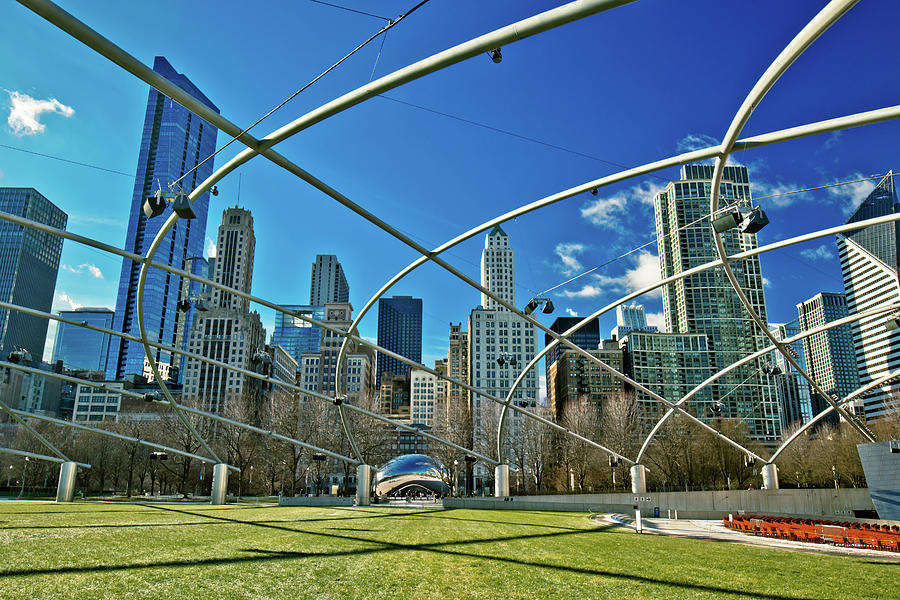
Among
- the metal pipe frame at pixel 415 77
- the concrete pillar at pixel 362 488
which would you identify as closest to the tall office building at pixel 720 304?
the concrete pillar at pixel 362 488

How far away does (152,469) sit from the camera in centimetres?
6856

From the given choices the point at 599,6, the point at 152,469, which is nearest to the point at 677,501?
the point at 599,6

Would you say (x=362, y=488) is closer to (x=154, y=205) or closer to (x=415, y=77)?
(x=154, y=205)

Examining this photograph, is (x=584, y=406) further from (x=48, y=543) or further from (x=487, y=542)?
(x=48, y=543)

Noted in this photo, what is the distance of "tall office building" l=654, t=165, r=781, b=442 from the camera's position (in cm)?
14412

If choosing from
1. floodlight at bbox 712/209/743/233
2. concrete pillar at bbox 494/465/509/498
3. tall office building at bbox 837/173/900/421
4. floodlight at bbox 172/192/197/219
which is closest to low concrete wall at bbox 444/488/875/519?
concrete pillar at bbox 494/465/509/498

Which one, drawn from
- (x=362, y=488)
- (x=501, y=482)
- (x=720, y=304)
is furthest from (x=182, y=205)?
(x=720, y=304)

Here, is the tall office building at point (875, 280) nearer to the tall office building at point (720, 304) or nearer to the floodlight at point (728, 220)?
the tall office building at point (720, 304)

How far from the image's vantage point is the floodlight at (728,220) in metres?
14.9

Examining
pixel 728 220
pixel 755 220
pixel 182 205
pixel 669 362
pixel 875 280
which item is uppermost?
pixel 875 280

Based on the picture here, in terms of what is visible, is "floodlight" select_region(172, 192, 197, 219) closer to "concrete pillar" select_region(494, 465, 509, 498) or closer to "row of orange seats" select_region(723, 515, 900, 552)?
"row of orange seats" select_region(723, 515, 900, 552)

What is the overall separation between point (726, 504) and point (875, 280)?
4529 inches

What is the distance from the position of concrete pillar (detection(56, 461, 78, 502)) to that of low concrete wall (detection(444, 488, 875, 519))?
2861cm

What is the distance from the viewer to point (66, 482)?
140 ft
